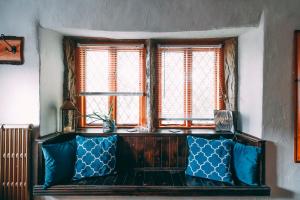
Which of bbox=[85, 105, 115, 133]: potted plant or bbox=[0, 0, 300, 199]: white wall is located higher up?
bbox=[0, 0, 300, 199]: white wall

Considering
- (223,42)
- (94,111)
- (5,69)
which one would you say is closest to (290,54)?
(223,42)

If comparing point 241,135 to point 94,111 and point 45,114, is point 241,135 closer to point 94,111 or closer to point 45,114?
point 94,111

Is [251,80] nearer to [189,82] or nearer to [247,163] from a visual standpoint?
[189,82]

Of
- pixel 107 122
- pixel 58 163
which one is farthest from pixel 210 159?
pixel 58 163

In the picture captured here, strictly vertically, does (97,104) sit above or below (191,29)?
below

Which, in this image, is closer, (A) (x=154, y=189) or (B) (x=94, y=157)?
(A) (x=154, y=189)

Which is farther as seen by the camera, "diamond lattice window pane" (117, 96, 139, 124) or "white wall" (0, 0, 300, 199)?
"diamond lattice window pane" (117, 96, 139, 124)

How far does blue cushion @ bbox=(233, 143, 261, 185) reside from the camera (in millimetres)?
2461

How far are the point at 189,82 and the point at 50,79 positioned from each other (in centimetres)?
168

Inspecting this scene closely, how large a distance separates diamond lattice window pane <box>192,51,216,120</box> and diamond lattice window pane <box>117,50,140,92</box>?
74 centimetres

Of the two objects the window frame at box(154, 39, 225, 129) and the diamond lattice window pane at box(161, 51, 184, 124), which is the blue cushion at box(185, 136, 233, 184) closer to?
the window frame at box(154, 39, 225, 129)

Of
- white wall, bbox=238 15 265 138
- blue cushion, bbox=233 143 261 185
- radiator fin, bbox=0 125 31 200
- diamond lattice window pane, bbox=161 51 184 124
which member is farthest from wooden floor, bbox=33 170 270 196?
diamond lattice window pane, bbox=161 51 184 124

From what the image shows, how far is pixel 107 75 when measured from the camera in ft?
10.5

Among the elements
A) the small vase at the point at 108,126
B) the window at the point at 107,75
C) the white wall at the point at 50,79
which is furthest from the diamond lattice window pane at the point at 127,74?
the white wall at the point at 50,79
